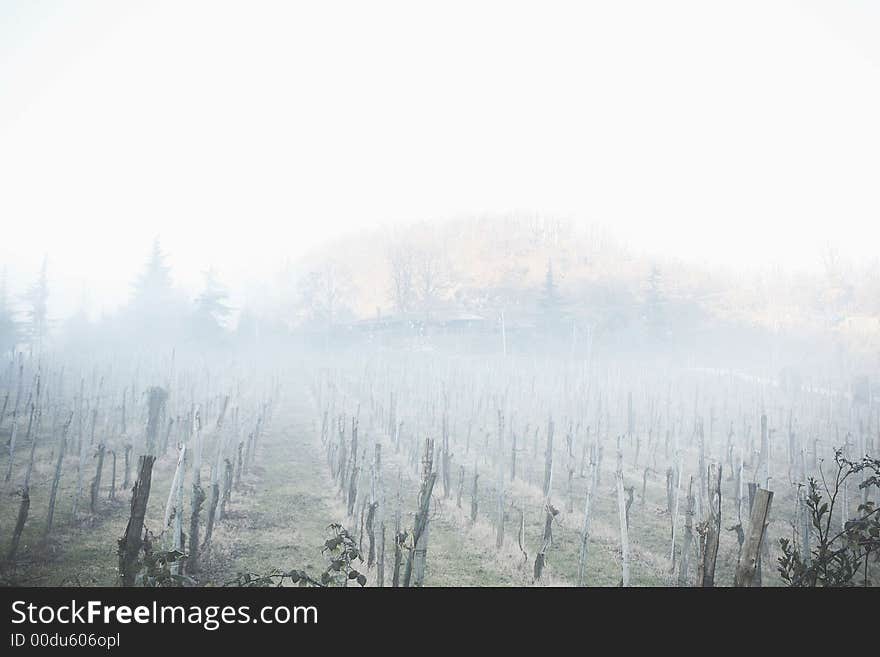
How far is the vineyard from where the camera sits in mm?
5766

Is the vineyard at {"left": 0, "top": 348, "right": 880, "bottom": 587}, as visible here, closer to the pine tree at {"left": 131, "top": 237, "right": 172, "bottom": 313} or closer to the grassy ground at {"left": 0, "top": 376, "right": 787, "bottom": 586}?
the grassy ground at {"left": 0, "top": 376, "right": 787, "bottom": 586}

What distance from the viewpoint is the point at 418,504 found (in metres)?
8.80

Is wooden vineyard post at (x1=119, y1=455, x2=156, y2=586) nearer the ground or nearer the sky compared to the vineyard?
nearer the sky

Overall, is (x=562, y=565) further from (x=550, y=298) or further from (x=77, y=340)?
(x=77, y=340)

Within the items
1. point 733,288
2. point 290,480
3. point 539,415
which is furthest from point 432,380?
point 733,288

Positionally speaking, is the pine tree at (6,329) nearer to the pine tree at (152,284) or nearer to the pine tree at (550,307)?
the pine tree at (152,284)

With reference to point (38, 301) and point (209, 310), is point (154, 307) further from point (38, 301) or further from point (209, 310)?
point (38, 301)

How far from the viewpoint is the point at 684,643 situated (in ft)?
7.06

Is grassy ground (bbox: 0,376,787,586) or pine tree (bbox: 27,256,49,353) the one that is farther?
pine tree (bbox: 27,256,49,353)

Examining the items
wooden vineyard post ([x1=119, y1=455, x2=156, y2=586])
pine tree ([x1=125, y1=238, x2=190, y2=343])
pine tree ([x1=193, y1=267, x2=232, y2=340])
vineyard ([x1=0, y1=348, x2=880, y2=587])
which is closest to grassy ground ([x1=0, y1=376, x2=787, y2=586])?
vineyard ([x1=0, y1=348, x2=880, y2=587])

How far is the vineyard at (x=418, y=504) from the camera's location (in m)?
5.77

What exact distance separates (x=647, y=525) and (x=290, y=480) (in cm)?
1130

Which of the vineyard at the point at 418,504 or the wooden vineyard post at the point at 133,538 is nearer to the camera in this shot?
the wooden vineyard post at the point at 133,538

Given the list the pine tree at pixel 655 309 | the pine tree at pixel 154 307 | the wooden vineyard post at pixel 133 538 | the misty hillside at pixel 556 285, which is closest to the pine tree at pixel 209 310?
the pine tree at pixel 154 307
